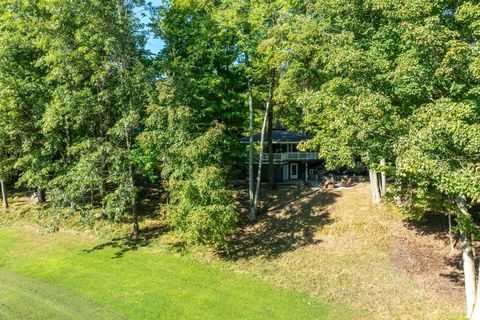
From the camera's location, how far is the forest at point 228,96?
10469 millimetres

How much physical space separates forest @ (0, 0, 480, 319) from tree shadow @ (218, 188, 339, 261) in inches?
54.6

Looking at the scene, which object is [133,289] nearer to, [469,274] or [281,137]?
[469,274]

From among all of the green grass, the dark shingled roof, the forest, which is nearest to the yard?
the green grass

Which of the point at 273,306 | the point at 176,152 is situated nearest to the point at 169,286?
the point at 273,306

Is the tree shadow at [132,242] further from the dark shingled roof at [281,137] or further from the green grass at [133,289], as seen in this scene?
the dark shingled roof at [281,137]

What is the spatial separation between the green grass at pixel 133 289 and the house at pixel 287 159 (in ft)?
44.9

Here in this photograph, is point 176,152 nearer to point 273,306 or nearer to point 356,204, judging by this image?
Result: point 273,306

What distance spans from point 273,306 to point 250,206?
31.4ft

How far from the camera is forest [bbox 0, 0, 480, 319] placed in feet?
34.3

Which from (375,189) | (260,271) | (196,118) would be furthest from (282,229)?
(196,118)

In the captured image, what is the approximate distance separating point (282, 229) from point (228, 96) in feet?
30.2

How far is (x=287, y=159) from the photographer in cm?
3045

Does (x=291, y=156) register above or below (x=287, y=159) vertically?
above

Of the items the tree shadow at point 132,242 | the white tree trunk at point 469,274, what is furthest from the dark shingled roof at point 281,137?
the white tree trunk at point 469,274
